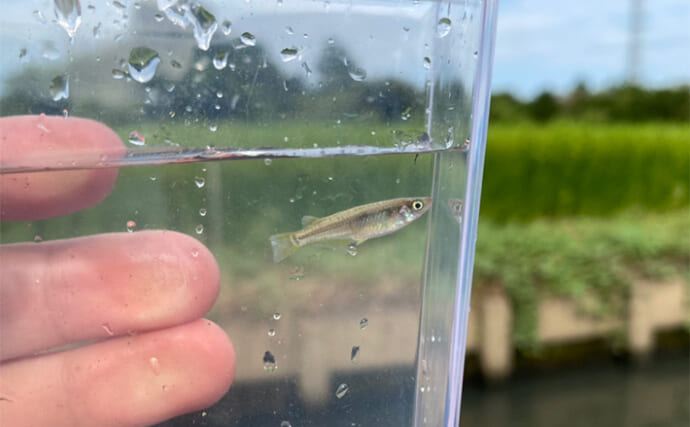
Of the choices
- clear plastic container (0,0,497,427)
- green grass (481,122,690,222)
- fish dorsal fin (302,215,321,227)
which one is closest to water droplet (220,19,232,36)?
clear plastic container (0,0,497,427)

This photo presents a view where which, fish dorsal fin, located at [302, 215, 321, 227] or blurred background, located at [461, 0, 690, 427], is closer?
fish dorsal fin, located at [302, 215, 321, 227]

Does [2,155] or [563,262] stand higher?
[2,155]

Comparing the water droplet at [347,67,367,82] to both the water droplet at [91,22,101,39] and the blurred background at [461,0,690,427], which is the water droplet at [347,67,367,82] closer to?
the water droplet at [91,22,101,39]

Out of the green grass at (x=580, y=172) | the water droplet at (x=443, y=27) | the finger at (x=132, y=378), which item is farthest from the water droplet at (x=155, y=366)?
the green grass at (x=580, y=172)

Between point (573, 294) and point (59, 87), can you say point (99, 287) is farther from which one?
point (573, 294)

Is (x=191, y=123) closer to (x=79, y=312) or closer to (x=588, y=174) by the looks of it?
(x=79, y=312)

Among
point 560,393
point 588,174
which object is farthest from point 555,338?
point 588,174
